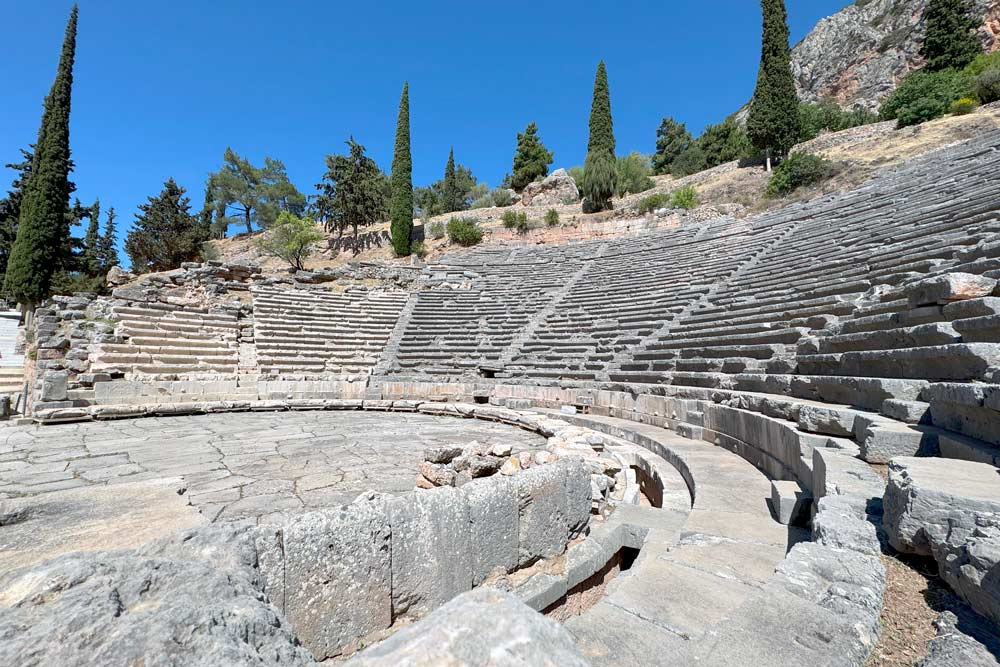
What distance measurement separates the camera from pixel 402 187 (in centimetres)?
2867

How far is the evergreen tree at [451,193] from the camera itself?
4178 centimetres

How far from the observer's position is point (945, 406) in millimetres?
3311

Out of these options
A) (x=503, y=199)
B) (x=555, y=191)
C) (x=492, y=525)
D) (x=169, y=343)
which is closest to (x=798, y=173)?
(x=555, y=191)

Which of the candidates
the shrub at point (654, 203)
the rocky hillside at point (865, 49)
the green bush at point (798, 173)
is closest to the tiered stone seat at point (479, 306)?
the shrub at point (654, 203)

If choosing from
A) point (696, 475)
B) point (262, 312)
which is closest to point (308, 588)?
point (696, 475)

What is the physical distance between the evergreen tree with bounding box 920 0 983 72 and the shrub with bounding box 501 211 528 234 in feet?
88.1

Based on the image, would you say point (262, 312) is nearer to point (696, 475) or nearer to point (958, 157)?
point (696, 475)

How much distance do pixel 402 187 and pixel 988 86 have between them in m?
29.9

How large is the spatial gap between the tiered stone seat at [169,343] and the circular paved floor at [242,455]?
3028mm

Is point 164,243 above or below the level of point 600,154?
below

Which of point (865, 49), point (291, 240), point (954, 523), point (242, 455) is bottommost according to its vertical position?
point (242, 455)

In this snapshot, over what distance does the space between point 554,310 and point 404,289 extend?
7.17 meters

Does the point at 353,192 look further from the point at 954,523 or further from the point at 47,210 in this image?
the point at 954,523

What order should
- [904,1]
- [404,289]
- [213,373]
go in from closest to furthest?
[213,373] < [404,289] < [904,1]
